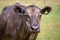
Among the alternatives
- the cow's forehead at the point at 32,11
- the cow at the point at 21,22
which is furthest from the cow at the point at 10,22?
the cow's forehead at the point at 32,11

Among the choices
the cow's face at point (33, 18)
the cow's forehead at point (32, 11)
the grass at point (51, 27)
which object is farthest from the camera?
the grass at point (51, 27)

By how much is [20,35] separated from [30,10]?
30.8 inches

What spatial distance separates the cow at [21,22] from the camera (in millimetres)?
7254

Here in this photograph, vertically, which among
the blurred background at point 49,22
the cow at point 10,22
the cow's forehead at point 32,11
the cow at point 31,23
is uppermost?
the cow's forehead at point 32,11

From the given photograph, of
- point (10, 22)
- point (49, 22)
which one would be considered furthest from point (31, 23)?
point (49, 22)

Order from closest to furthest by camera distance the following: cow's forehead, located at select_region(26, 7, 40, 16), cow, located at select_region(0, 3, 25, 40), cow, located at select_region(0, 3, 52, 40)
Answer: cow, located at select_region(0, 3, 52, 40) < cow's forehead, located at select_region(26, 7, 40, 16) < cow, located at select_region(0, 3, 25, 40)

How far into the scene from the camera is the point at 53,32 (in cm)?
1141

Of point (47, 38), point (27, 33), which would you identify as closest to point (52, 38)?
→ point (47, 38)

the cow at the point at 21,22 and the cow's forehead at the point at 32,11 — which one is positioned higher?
the cow's forehead at the point at 32,11

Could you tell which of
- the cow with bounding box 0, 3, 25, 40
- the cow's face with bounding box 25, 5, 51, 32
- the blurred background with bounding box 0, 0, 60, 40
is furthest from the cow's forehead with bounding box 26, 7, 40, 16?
the blurred background with bounding box 0, 0, 60, 40

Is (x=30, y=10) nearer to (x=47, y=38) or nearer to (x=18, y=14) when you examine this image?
(x=18, y=14)

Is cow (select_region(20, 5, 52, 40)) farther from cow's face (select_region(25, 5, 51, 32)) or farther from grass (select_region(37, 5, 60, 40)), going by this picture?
grass (select_region(37, 5, 60, 40))

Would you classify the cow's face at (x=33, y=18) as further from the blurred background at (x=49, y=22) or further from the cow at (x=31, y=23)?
the blurred background at (x=49, y=22)

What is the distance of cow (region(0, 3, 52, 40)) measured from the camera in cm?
725
